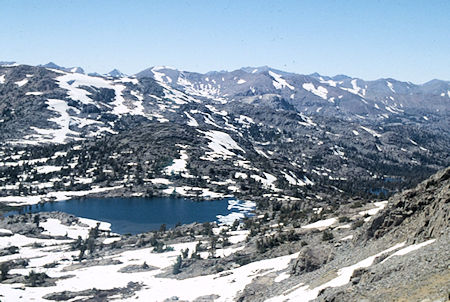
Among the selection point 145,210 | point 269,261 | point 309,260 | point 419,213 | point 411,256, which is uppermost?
point 419,213

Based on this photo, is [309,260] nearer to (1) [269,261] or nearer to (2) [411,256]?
(1) [269,261]

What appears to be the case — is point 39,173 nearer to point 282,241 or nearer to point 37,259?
point 37,259

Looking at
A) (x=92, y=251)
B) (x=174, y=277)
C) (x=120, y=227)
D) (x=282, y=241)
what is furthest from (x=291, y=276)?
(x=120, y=227)

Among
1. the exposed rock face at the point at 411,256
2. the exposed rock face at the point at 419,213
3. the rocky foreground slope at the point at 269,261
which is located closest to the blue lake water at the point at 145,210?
the rocky foreground slope at the point at 269,261

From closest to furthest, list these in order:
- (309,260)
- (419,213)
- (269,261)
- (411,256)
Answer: (411,256) → (419,213) → (309,260) → (269,261)

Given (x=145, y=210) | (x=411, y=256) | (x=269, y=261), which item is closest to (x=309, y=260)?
(x=269, y=261)

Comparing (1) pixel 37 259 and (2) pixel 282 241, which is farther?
(1) pixel 37 259
